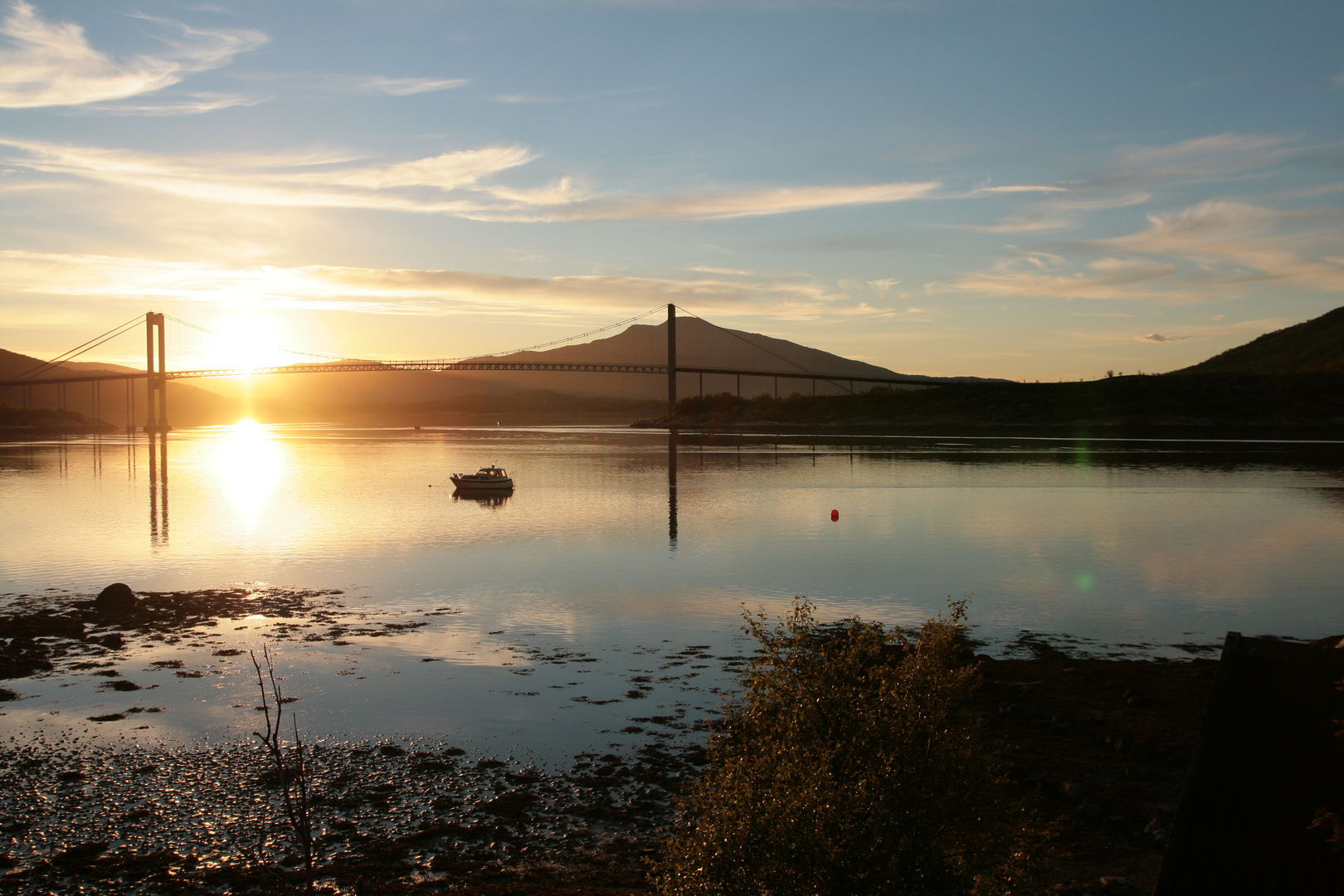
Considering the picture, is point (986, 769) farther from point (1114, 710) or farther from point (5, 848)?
point (5, 848)

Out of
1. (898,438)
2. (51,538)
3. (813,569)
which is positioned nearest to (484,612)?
(813,569)

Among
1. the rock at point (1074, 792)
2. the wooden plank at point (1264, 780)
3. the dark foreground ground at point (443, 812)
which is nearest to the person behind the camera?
the wooden plank at point (1264, 780)

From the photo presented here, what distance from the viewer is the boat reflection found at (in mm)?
45594

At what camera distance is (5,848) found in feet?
31.0

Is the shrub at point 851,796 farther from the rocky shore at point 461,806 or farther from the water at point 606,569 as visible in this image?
the water at point 606,569

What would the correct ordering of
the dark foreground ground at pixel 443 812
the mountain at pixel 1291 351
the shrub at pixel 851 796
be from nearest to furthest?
1. the shrub at pixel 851 796
2. the dark foreground ground at pixel 443 812
3. the mountain at pixel 1291 351

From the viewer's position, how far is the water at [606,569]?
571 inches

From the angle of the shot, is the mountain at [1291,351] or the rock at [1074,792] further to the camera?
the mountain at [1291,351]

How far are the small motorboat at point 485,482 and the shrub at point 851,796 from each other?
135ft

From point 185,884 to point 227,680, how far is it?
23.5 ft

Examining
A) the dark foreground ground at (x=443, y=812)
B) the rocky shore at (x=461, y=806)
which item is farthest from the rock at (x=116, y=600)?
the dark foreground ground at (x=443, y=812)

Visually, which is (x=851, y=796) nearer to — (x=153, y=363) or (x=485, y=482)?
(x=485, y=482)

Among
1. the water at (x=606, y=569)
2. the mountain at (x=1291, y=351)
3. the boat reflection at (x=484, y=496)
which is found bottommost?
the water at (x=606, y=569)

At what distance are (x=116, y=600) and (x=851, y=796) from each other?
19895 mm
